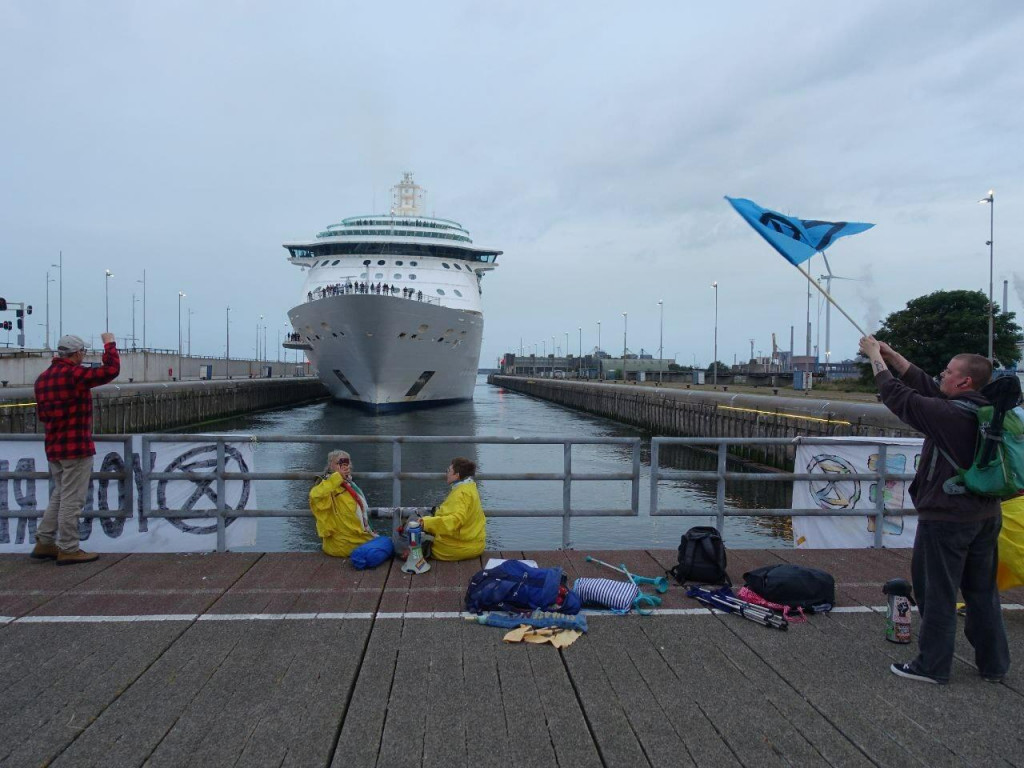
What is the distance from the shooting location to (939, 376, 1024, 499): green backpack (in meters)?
3.57

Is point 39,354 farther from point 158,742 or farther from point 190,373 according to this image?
point 158,742

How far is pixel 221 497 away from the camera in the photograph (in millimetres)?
6434

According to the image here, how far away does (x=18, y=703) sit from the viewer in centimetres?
354

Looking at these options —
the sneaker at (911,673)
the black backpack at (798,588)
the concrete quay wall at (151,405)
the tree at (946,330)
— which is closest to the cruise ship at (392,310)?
the concrete quay wall at (151,405)

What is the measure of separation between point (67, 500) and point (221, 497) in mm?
1175

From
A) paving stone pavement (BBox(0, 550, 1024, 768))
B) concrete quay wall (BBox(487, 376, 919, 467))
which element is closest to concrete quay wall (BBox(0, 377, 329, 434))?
paving stone pavement (BBox(0, 550, 1024, 768))

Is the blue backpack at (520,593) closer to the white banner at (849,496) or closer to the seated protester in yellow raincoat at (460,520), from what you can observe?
the seated protester in yellow raincoat at (460,520)

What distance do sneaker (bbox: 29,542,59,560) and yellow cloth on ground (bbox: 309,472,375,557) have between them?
2144 millimetres

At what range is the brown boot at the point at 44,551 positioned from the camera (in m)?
6.05

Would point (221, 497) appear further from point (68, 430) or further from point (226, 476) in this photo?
point (68, 430)

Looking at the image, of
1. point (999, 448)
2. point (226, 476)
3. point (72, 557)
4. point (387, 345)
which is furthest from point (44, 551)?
point (387, 345)

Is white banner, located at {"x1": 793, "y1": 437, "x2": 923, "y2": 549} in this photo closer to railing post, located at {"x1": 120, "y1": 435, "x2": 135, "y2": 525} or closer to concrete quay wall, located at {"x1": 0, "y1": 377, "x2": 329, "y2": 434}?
railing post, located at {"x1": 120, "y1": 435, "x2": 135, "y2": 525}

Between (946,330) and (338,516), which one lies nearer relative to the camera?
(338,516)

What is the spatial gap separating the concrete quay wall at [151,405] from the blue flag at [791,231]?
978 inches
